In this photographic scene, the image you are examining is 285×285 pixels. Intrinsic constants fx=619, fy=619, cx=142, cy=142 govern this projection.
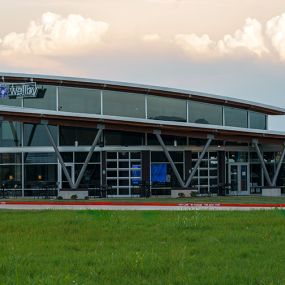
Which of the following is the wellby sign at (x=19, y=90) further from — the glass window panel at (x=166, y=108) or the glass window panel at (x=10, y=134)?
the glass window panel at (x=166, y=108)

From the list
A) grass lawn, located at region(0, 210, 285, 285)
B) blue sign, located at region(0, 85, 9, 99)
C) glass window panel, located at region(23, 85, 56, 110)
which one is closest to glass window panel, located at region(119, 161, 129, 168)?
glass window panel, located at region(23, 85, 56, 110)

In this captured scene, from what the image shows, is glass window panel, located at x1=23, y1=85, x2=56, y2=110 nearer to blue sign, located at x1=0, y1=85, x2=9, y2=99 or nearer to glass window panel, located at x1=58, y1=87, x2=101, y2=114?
glass window panel, located at x1=58, y1=87, x2=101, y2=114

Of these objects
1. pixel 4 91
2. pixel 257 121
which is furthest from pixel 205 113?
pixel 4 91

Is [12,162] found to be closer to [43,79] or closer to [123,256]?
[43,79]

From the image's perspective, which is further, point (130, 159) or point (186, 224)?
point (130, 159)

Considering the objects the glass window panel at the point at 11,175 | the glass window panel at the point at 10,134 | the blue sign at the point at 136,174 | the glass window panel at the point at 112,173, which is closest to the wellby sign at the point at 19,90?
the glass window panel at the point at 10,134

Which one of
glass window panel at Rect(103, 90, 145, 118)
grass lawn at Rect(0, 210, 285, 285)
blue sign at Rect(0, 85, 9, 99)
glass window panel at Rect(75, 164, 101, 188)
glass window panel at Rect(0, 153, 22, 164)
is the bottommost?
grass lawn at Rect(0, 210, 285, 285)

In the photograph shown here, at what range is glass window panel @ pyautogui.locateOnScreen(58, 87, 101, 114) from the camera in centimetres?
4075

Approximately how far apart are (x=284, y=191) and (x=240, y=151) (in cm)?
390

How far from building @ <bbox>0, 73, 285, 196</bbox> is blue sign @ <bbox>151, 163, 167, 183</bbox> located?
0.06 metres

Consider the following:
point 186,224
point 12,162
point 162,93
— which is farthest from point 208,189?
point 186,224

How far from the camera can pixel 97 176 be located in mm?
38656

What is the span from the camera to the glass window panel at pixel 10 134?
132 ft

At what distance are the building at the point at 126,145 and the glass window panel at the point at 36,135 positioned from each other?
0.06 m
